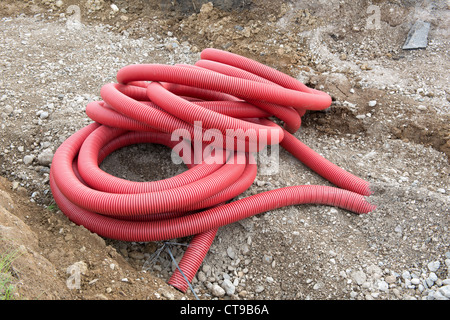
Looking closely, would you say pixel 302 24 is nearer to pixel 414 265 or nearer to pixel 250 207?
pixel 250 207

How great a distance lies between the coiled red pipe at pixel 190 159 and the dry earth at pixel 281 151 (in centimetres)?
17

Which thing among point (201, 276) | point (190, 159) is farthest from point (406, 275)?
point (190, 159)

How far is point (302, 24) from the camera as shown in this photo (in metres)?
5.52

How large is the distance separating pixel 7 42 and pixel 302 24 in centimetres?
427

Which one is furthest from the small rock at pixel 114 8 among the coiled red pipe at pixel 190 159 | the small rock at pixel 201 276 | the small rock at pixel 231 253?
the small rock at pixel 201 276

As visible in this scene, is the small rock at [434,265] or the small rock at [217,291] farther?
the small rock at [217,291]

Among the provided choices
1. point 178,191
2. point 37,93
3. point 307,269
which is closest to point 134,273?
point 178,191

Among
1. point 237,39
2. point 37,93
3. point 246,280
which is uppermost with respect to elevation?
point 237,39

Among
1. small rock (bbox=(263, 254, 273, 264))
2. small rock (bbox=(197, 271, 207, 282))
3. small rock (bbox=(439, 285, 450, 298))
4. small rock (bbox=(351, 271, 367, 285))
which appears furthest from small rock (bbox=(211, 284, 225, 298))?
small rock (bbox=(439, 285, 450, 298))

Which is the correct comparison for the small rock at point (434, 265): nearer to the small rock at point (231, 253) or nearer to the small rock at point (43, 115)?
the small rock at point (231, 253)

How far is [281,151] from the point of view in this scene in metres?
4.40

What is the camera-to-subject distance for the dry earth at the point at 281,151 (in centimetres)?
305

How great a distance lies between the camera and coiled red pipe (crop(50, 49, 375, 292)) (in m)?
3.26

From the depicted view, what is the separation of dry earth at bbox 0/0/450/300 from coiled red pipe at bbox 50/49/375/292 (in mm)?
166
